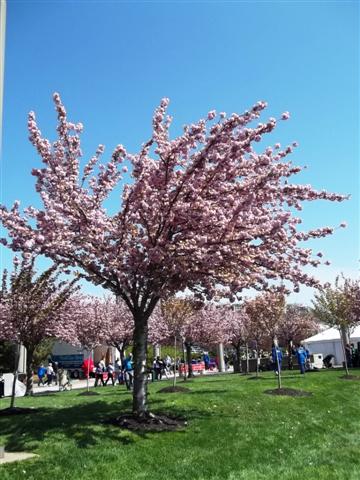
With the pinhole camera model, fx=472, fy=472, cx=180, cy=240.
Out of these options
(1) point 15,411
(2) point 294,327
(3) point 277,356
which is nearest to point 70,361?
(2) point 294,327

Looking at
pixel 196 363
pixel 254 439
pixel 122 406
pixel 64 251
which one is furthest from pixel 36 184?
pixel 196 363

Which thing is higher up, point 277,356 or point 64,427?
point 277,356

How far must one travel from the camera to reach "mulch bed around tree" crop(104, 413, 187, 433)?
32.4 feet

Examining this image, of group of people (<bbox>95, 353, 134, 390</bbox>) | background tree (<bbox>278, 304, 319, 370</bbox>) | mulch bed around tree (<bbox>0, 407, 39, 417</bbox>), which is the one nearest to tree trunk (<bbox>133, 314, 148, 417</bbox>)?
mulch bed around tree (<bbox>0, 407, 39, 417</bbox>)

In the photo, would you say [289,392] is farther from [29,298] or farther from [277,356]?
[29,298]

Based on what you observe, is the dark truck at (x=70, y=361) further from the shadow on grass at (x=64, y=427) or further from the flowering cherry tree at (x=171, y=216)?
the flowering cherry tree at (x=171, y=216)

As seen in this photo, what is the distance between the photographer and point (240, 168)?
10.6m

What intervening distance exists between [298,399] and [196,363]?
32.2 m

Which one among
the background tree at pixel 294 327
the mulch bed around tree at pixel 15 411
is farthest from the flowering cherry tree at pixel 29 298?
the background tree at pixel 294 327

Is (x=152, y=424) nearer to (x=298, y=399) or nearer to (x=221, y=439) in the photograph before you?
(x=221, y=439)

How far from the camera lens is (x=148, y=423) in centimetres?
1020

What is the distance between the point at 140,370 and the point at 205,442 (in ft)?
7.99

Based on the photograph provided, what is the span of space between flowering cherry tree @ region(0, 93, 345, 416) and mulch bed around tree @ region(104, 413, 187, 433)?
23 centimetres

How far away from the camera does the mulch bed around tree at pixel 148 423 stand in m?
9.88
